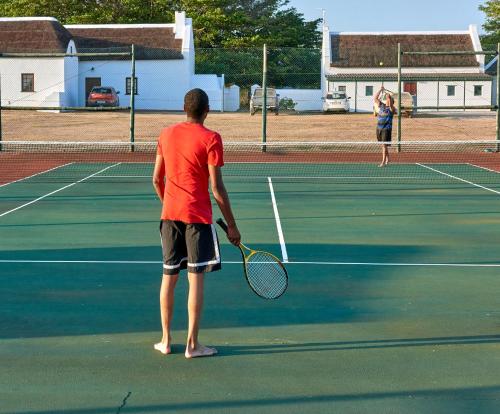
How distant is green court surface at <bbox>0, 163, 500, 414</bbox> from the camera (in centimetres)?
566

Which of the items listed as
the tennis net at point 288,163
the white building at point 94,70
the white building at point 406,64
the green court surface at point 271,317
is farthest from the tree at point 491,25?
the green court surface at point 271,317

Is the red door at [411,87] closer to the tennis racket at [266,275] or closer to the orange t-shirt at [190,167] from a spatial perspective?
the tennis racket at [266,275]

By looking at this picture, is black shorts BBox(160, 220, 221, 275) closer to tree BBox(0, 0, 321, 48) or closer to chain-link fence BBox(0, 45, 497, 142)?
chain-link fence BBox(0, 45, 497, 142)

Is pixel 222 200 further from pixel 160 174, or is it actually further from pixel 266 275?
pixel 266 275

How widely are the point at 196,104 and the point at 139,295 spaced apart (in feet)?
8.23

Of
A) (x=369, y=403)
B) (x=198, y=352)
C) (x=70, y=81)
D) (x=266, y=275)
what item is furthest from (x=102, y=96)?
(x=369, y=403)

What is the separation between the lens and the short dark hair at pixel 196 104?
6.50 metres

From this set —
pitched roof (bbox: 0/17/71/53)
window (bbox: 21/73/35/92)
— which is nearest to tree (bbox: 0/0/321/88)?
pitched roof (bbox: 0/17/71/53)

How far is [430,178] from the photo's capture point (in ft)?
69.8

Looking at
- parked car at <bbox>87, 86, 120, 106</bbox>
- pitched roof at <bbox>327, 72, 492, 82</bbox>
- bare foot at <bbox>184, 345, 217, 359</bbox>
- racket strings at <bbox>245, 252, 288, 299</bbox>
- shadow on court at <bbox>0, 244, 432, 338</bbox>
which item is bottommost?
shadow on court at <bbox>0, 244, 432, 338</bbox>

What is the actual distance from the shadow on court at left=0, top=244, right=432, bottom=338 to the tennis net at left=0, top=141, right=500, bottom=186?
9.92m

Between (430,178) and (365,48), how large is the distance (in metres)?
44.0

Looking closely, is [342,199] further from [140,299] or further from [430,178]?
[140,299]

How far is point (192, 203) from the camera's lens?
21.3 feet
